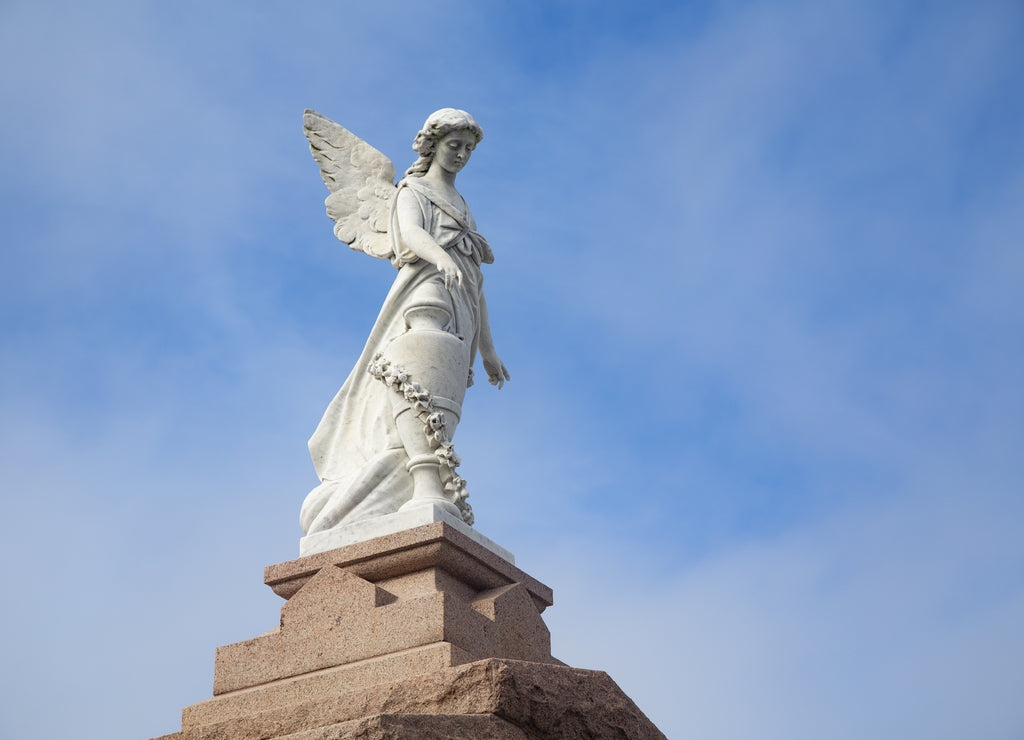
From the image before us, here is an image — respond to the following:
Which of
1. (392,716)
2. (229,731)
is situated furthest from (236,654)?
(392,716)

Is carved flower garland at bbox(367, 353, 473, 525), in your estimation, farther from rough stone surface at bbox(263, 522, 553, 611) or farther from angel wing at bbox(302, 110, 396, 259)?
angel wing at bbox(302, 110, 396, 259)

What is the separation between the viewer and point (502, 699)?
6.06m

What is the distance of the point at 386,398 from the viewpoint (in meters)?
8.34

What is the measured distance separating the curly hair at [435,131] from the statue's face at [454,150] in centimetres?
3

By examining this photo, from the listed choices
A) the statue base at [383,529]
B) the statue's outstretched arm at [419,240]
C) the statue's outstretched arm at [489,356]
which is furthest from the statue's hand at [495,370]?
the statue base at [383,529]

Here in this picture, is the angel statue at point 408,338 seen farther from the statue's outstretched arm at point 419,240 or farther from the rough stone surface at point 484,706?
the rough stone surface at point 484,706

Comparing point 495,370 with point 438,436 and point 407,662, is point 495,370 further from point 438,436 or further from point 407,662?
point 407,662

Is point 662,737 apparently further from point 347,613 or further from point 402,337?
point 402,337

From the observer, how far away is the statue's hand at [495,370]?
951cm

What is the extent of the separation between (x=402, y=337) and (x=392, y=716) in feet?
10.5

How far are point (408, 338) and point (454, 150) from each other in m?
1.57

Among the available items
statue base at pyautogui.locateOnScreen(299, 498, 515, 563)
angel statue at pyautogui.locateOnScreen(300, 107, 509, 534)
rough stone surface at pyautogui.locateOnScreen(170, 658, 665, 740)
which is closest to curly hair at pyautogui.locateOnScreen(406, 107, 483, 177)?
angel statue at pyautogui.locateOnScreen(300, 107, 509, 534)

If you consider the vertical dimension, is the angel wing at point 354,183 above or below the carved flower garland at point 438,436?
above

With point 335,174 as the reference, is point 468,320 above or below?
below
